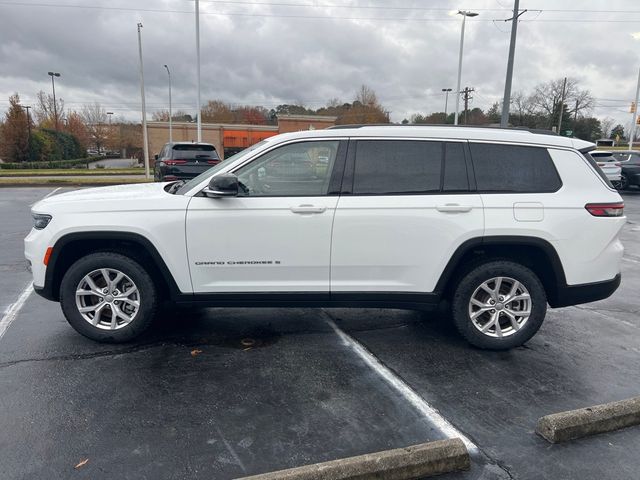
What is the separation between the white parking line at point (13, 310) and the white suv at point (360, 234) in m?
0.87

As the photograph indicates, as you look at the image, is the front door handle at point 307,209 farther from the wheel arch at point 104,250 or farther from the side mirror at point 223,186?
the wheel arch at point 104,250

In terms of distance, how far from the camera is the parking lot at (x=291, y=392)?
268 centimetres

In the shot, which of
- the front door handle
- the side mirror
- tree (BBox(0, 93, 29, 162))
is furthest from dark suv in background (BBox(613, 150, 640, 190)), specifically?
tree (BBox(0, 93, 29, 162))

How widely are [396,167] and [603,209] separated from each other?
1.76 meters

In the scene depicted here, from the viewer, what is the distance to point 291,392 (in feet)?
11.1

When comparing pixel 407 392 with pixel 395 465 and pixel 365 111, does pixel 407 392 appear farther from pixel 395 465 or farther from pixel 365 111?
pixel 365 111

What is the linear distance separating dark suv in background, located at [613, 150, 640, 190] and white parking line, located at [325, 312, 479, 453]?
20.5m

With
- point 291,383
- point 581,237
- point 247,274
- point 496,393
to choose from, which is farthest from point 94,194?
point 581,237

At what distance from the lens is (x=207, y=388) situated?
3.44 meters

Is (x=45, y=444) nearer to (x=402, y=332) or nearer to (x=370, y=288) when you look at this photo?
(x=370, y=288)

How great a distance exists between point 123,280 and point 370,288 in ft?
7.03

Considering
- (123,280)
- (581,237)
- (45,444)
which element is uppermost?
(581,237)

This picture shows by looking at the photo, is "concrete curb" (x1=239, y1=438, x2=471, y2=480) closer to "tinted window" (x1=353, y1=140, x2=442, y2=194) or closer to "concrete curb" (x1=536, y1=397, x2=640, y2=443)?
"concrete curb" (x1=536, y1=397, x2=640, y2=443)

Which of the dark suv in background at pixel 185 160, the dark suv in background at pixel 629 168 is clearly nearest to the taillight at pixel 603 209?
the dark suv in background at pixel 185 160
